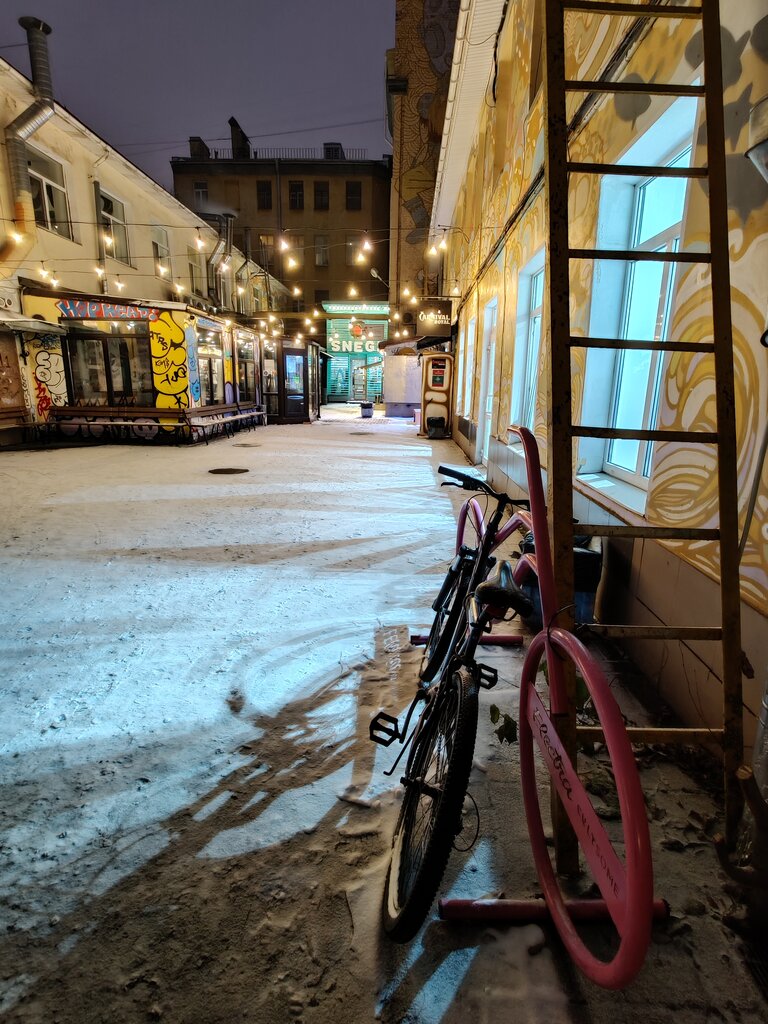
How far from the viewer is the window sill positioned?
3.24m

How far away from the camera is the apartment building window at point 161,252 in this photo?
17953mm

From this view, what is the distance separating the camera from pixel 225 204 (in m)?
36.2

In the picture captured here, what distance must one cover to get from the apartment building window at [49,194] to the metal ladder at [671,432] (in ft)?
48.0

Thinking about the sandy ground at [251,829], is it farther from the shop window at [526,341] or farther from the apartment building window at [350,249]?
the apartment building window at [350,249]

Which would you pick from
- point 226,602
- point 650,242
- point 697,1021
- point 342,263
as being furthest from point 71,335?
point 342,263

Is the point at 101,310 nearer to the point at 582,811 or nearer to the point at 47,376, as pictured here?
the point at 47,376

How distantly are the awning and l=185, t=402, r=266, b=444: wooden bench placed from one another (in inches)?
130

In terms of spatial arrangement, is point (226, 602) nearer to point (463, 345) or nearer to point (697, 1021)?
point (697, 1021)

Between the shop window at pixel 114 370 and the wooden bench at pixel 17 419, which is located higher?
the shop window at pixel 114 370

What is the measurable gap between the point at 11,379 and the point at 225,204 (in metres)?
30.8

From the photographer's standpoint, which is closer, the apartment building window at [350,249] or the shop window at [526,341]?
the shop window at [526,341]

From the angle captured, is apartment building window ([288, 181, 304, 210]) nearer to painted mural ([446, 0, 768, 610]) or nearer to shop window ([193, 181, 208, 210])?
shop window ([193, 181, 208, 210])

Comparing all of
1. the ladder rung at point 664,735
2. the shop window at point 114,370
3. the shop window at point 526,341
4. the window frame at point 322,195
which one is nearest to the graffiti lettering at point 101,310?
the shop window at point 114,370

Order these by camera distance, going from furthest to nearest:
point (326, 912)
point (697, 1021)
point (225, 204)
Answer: point (225, 204) → point (326, 912) → point (697, 1021)
